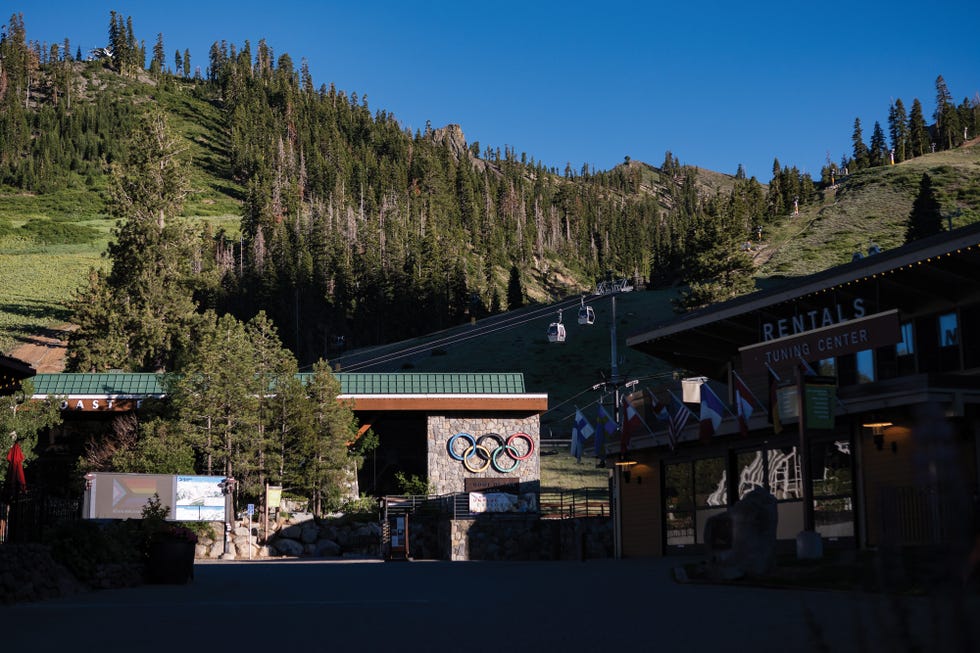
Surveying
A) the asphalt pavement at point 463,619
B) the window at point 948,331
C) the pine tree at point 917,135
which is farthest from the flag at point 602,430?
the pine tree at point 917,135

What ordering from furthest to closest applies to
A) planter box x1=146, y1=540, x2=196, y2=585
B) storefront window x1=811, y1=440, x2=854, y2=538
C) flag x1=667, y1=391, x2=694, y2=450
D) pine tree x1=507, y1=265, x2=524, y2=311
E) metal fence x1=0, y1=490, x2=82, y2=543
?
pine tree x1=507, y1=265, x2=524, y2=311
flag x1=667, y1=391, x2=694, y2=450
storefront window x1=811, y1=440, x2=854, y2=538
planter box x1=146, y1=540, x2=196, y2=585
metal fence x1=0, y1=490, x2=82, y2=543

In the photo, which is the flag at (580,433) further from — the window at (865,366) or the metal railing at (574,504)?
the window at (865,366)

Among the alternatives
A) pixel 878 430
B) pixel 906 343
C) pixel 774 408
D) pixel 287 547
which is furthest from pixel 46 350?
pixel 878 430

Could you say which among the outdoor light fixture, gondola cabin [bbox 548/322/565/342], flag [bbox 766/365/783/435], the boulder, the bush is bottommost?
the boulder

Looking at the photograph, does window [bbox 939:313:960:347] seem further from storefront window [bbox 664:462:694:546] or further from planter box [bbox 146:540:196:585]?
planter box [bbox 146:540:196:585]

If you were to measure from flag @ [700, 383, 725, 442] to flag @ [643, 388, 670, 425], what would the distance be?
10.9 ft

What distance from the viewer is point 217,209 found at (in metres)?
176

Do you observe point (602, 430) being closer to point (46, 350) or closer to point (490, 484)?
point (490, 484)

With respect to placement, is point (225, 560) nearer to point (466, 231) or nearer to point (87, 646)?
point (87, 646)

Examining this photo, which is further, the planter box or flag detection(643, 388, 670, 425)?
flag detection(643, 388, 670, 425)

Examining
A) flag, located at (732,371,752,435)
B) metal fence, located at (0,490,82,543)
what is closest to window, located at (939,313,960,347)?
flag, located at (732,371,752,435)

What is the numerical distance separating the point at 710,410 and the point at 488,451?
23187 millimetres

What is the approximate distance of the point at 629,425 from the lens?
31.6 metres

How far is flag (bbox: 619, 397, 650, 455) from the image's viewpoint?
31.4 metres
